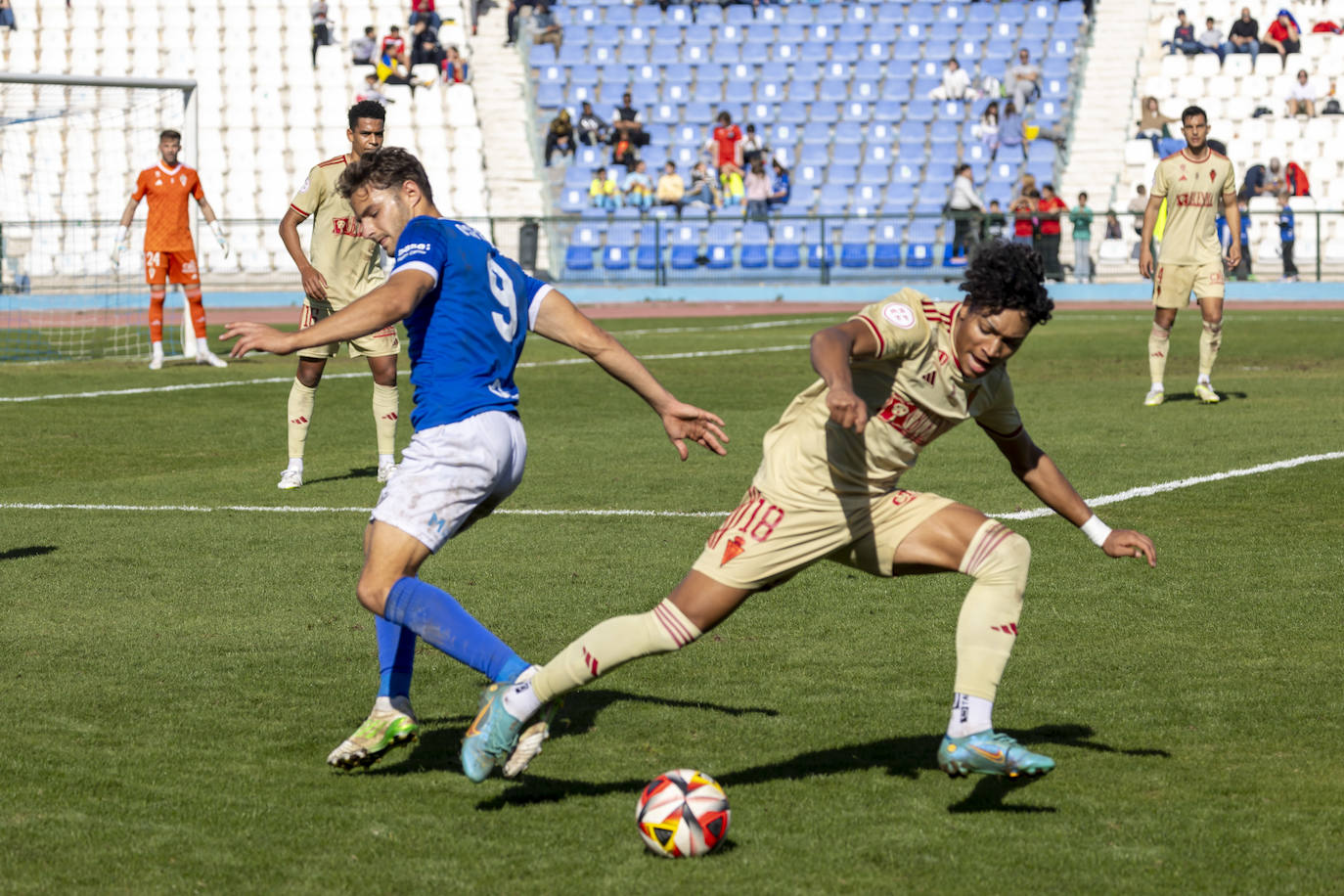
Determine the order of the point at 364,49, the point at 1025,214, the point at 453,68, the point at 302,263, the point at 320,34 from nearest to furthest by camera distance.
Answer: the point at 302,263 → the point at 1025,214 → the point at 364,49 → the point at 453,68 → the point at 320,34

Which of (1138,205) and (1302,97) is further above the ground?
(1302,97)

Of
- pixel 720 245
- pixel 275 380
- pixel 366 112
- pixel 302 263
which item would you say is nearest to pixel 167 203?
pixel 275 380

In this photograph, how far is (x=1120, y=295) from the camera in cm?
3262

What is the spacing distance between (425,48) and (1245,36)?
1796cm

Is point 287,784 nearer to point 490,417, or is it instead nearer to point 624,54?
point 490,417

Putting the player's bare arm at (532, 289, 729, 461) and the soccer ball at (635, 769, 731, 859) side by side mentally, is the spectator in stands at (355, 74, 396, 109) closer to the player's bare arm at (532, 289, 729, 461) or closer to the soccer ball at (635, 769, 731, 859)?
the player's bare arm at (532, 289, 729, 461)

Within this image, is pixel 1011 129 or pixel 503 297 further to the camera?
pixel 1011 129

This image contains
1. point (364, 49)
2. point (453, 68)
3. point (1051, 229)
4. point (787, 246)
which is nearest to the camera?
point (1051, 229)

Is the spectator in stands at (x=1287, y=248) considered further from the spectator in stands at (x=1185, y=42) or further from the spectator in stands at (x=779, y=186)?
the spectator in stands at (x=779, y=186)

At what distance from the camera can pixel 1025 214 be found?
102ft

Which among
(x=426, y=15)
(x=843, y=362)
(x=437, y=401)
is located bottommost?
(x=437, y=401)

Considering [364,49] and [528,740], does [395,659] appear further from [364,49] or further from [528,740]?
[364,49]

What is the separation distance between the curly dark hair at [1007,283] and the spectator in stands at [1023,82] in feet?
106

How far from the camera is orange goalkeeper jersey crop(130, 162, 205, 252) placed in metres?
18.5
